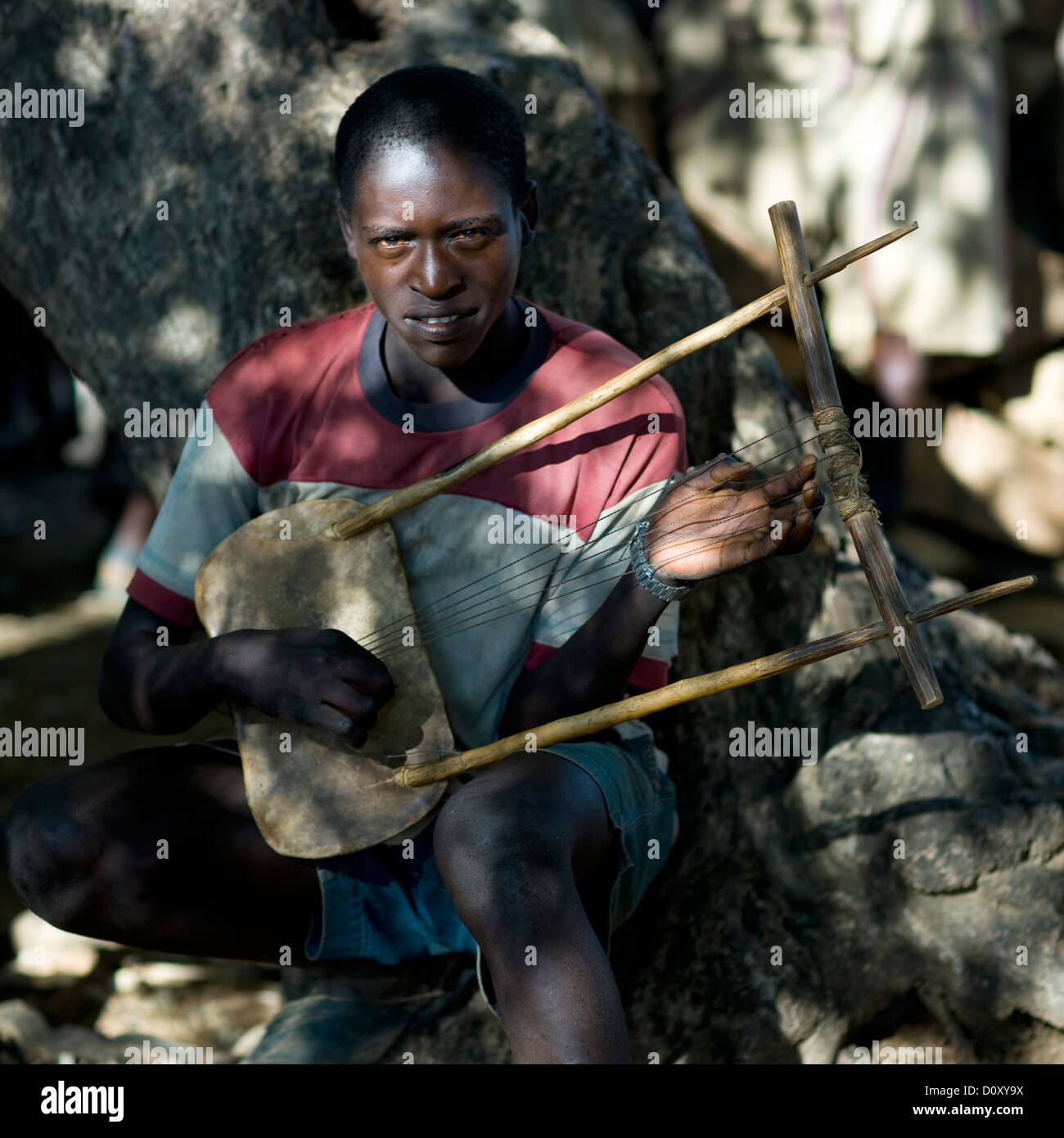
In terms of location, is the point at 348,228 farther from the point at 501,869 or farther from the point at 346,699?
the point at 501,869

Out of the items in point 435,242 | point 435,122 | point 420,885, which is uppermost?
point 435,122

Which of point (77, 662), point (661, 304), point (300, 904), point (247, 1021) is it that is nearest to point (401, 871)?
point (300, 904)

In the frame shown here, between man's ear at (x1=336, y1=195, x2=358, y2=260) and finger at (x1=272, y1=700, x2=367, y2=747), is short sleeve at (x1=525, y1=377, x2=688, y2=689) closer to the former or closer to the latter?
finger at (x1=272, y1=700, x2=367, y2=747)

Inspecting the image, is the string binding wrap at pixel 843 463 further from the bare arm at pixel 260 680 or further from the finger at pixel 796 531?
the bare arm at pixel 260 680

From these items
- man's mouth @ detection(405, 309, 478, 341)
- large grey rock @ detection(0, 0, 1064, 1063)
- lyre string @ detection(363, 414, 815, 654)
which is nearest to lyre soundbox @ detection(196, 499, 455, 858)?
lyre string @ detection(363, 414, 815, 654)

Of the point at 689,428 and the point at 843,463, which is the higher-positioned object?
the point at 689,428

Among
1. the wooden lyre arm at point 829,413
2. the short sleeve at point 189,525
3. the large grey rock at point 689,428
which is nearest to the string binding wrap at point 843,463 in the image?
the wooden lyre arm at point 829,413

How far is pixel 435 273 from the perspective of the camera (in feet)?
6.56

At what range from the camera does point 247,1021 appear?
10.1 ft

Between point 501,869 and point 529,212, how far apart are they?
109cm

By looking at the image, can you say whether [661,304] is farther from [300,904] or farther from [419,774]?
[300,904]

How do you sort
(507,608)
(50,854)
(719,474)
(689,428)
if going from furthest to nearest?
(689,428), (507,608), (50,854), (719,474)

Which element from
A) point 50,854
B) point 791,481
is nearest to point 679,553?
point 791,481

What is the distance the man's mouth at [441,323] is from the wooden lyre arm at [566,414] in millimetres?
188
